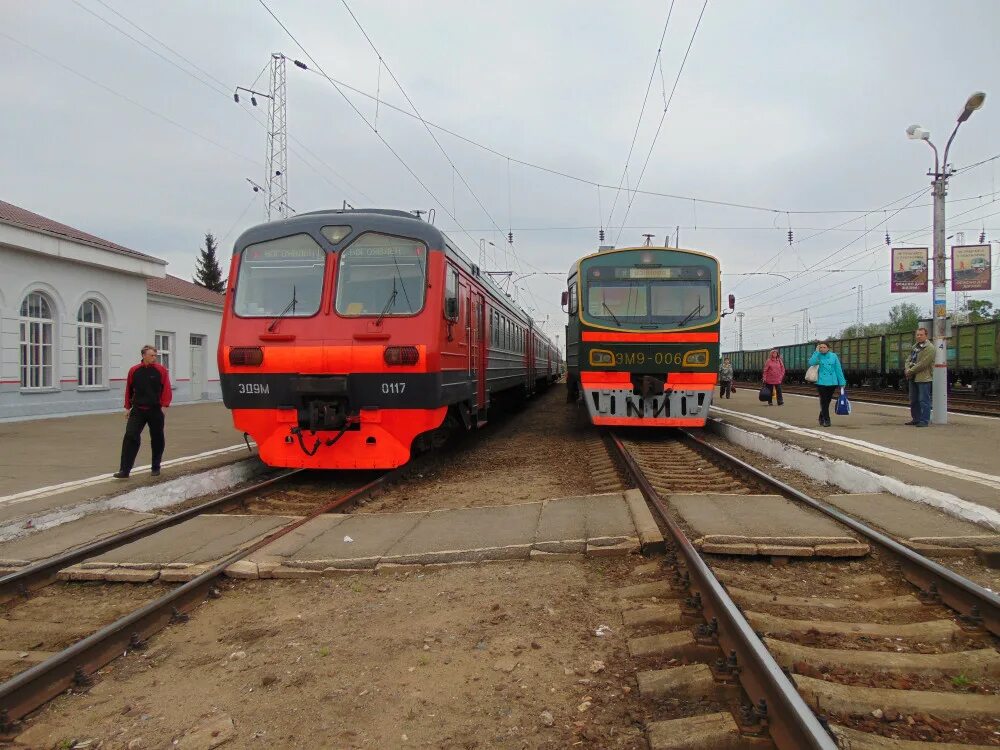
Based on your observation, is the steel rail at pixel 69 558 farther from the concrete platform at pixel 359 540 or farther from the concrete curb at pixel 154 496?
the concrete curb at pixel 154 496

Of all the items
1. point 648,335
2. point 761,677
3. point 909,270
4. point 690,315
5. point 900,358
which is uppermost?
point 909,270

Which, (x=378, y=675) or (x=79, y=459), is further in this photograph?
(x=79, y=459)

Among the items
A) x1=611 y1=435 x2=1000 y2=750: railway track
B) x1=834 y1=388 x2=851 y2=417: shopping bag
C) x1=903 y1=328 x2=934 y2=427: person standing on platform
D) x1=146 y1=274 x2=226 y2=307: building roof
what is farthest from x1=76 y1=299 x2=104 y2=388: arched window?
x1=903 y1=328 x2=934 y2=427: person standing on platform

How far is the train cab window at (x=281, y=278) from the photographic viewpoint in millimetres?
7762

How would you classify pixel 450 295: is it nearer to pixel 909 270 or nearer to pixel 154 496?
pixel 154 496

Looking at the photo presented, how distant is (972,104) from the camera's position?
11.4m

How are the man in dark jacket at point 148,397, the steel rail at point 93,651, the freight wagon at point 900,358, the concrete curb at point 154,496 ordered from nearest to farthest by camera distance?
the steel rail at point 93,651 < the concrete curb at point 154,496 < the man in dark jacket at point 148,397 < the freight wagon at point 900,358

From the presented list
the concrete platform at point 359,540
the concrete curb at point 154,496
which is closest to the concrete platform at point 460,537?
the concrete platform at point 359,540

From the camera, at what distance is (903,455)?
27.4ft

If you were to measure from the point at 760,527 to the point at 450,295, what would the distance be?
460cm

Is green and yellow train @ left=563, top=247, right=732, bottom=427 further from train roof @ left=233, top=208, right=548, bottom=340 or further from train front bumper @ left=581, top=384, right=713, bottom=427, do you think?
train roof @ left=233, top=208, right=548, bottom=340

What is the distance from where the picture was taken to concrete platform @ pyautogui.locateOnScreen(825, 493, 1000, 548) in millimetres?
4801

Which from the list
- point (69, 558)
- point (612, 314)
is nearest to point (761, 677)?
point (69, 558)

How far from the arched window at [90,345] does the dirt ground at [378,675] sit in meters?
14.8
